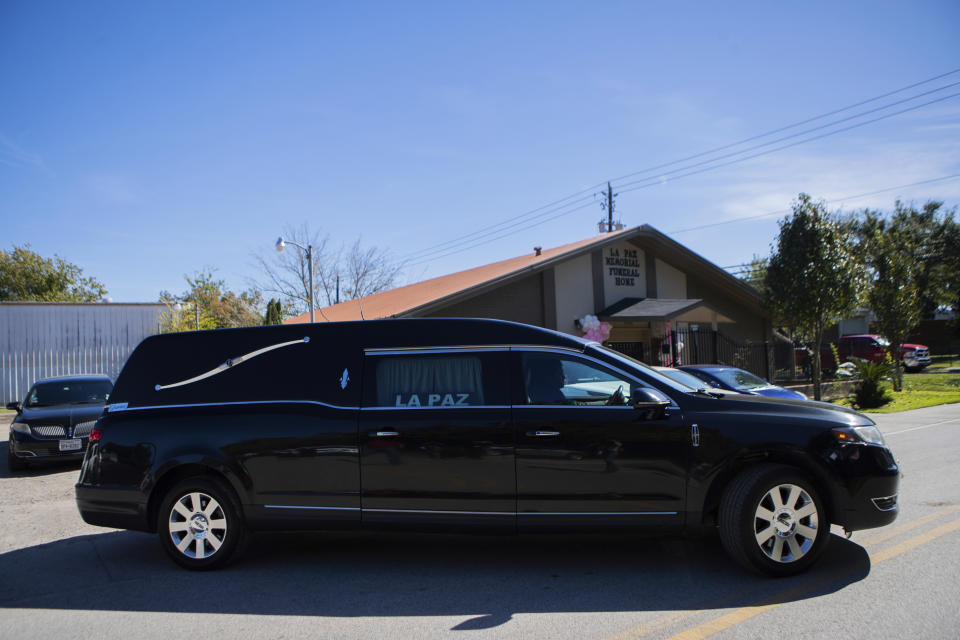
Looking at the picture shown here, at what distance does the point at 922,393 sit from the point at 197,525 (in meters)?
23.7

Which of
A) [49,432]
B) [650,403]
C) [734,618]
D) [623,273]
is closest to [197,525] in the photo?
[650,403]

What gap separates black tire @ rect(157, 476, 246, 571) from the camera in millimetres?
5367

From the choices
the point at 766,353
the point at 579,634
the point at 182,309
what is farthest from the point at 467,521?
the point at 182,309

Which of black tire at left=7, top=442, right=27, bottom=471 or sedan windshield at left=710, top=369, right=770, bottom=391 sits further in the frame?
sedan windshield at left=710, top=369, right=770, bottom=391

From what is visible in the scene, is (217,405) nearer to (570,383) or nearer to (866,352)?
(570,383)

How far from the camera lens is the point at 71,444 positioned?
10789 millimetres

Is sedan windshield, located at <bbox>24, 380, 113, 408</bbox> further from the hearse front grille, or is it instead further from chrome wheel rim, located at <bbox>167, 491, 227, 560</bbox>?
chrome wheel rim, located at <bbox>167, 491, 227, 560</bbox>

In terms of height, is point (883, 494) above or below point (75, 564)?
above

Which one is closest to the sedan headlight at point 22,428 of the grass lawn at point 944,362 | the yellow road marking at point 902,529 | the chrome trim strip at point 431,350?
the chrome trim strip at point 431,350

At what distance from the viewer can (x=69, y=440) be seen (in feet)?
35.4

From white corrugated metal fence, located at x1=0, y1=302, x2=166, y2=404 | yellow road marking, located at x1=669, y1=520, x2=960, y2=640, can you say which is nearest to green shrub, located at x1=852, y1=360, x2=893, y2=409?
yellow road marking, located at x1=669, y1=520, x2=960, y2=640

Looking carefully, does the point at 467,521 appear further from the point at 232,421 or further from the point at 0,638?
the point at 0,638

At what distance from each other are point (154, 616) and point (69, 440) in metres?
7.85

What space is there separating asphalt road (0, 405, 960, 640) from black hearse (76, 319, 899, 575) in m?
0.37
